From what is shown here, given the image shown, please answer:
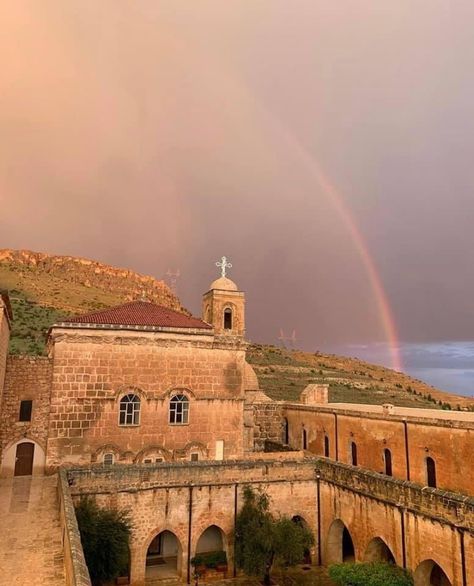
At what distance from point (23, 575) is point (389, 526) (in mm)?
13856

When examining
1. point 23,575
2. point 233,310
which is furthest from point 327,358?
point 23,575

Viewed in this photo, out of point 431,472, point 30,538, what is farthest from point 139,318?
point 431,472

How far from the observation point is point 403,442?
2203cm

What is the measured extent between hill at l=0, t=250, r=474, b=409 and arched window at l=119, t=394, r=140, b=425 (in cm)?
2328

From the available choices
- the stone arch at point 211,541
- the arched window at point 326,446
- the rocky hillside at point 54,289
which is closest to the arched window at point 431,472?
the arched window at point 326,446

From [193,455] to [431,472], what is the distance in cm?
1300

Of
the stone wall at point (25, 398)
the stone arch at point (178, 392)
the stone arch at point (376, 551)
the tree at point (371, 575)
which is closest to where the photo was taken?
the tree at point (371, 575)

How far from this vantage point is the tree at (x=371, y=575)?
55.6 ft

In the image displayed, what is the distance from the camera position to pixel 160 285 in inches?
5792

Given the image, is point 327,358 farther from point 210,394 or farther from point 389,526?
point 389,526

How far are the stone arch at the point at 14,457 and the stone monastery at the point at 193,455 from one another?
0.06 meters

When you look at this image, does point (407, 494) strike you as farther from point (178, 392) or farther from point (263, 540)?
point (178, 392)

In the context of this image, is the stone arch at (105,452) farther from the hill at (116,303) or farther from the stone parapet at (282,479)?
the hill at (116,303)

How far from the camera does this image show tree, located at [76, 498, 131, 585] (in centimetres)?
1838
